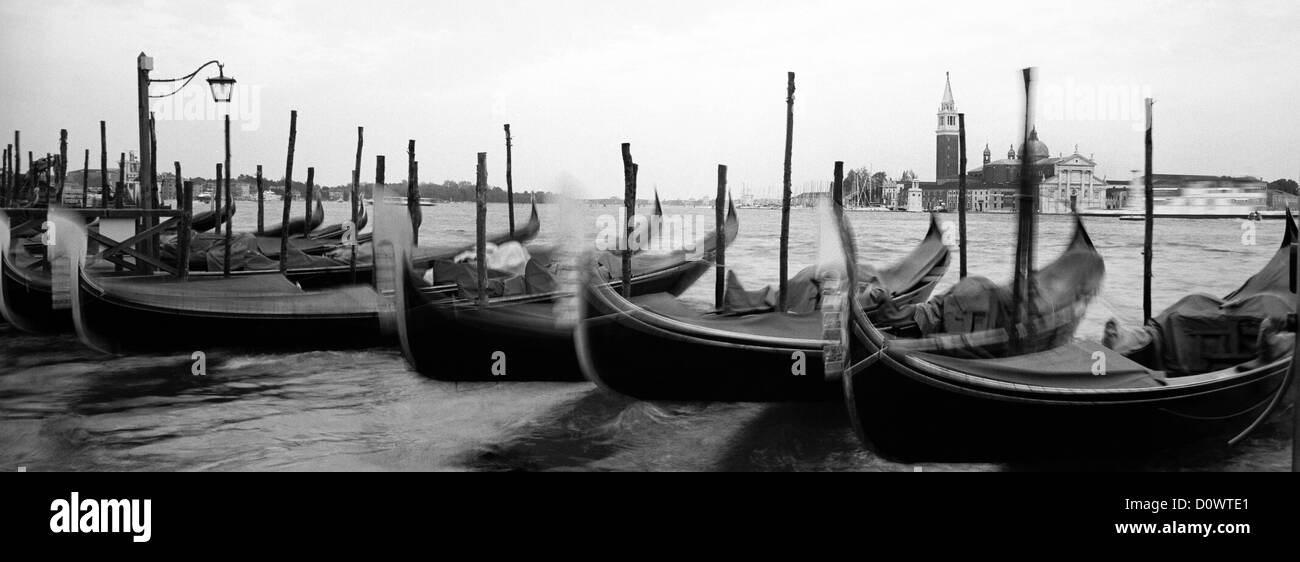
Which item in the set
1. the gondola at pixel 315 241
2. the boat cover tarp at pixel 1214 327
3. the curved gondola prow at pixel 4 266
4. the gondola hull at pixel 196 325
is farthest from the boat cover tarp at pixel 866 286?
the gondola at pixel 315 241

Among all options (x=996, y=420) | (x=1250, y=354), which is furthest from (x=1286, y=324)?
(x=996, y=420)

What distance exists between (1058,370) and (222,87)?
9.99 feet

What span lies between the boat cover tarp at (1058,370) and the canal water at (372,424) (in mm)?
246

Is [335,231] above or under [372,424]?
above

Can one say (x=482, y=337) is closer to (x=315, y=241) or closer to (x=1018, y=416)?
(x=1018, y=416)

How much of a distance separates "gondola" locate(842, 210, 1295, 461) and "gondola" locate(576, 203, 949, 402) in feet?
1.75

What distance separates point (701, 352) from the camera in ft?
9.60

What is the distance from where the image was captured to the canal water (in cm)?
278

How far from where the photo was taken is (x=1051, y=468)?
8.04ft

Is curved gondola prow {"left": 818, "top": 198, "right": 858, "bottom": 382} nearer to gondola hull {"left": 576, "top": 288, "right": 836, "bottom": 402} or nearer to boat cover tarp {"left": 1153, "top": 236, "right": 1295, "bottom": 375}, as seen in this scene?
gondola hull {"left": 576, "top": 288, "right": 836, "bottom": 402}

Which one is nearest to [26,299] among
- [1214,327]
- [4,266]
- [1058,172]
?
[4,266]

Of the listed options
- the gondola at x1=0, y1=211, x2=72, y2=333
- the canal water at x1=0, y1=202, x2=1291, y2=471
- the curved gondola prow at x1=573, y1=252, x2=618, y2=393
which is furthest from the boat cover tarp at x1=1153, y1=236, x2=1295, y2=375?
the gondola at x1=0, y1=211, x2=72, y2=333

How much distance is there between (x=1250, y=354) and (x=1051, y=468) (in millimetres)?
788
